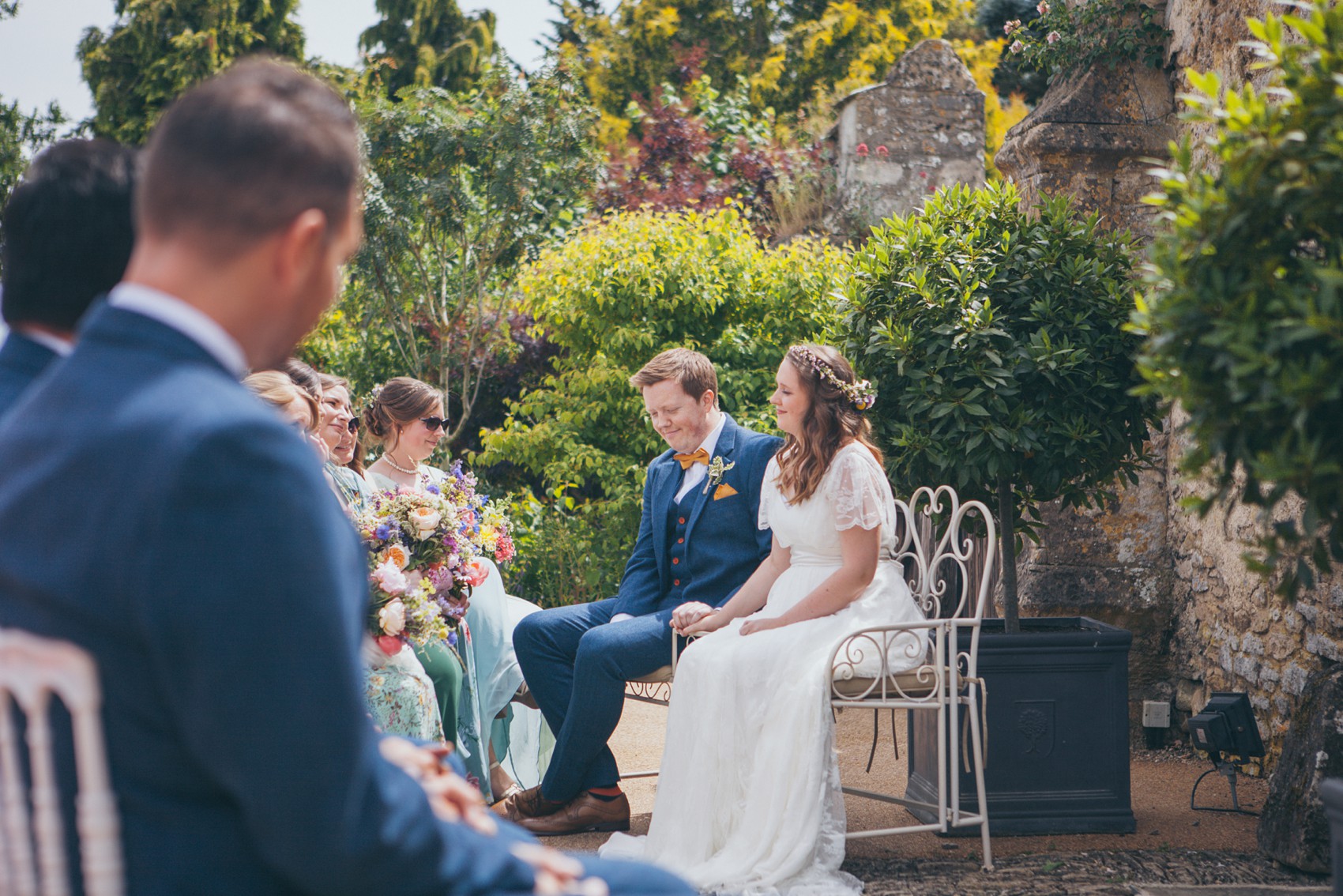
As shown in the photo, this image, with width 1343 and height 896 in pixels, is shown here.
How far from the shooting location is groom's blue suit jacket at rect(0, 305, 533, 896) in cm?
93

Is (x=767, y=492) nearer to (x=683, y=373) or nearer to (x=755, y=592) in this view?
(x=755, y=592)

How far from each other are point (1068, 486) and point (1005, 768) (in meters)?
1.15

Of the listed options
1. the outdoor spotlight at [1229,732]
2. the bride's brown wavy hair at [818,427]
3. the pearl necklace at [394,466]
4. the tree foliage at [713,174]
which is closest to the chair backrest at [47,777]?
the bride's brown wavy hair at [818,427]

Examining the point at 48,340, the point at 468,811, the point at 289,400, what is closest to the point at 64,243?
the point at 48,340

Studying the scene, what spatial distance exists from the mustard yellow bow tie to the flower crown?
705 mm

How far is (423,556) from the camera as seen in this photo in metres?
3.55

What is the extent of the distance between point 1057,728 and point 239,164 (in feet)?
12.0

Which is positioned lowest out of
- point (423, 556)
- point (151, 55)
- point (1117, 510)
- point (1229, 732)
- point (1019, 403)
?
point (1229, 732)

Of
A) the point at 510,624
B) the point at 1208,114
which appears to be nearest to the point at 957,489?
the point at 510,624

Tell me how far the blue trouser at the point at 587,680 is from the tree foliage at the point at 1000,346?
3.95ft

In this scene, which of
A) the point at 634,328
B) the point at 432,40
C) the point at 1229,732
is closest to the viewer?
the point at 1229,732

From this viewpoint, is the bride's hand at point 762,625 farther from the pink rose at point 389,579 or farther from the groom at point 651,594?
the pink rose at point 389,579

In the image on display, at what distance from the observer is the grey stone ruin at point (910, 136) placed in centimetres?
1089

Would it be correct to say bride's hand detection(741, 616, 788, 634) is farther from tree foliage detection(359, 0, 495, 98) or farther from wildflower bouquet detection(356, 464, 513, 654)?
tree foliage detection(359, 0, 495, 98)
